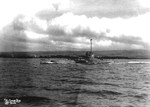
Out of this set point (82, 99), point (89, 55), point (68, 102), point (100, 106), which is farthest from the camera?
point (89, 55)

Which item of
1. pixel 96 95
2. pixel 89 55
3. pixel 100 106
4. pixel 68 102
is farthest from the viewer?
pixel 89 55

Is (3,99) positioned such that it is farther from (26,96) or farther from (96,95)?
(96,95)

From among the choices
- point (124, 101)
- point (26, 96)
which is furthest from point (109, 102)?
point (26, 96)

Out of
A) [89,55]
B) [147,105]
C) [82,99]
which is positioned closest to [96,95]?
[82,99]

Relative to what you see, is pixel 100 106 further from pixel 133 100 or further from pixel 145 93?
pixel 145 93

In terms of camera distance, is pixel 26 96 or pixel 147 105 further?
pixel 26 96

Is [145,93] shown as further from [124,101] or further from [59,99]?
[59,99]

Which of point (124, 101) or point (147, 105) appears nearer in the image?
point (147, 105)

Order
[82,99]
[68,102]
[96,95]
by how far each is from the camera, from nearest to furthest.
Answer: [68,102] → [82,99] → [96,95]

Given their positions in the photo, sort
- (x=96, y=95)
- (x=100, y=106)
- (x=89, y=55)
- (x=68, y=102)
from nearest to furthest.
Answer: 1. (x=100, y=106)
2. (x=68, y=102)
3. (x=96, y=95)
4. (x=89, y=55)
